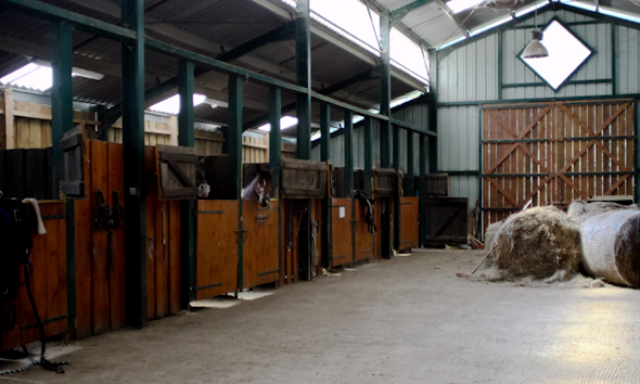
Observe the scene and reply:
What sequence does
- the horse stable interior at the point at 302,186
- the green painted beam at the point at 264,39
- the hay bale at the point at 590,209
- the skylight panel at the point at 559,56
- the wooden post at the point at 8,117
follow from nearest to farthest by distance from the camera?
the horse stable interior at the point at 302,186 < the hay bale at the point at 590,209 < the green painted beam at the point at 264,39 < the wooden post at the point at 8,117 < the skylight panel at the point at 559,56

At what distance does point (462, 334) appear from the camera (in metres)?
5.80

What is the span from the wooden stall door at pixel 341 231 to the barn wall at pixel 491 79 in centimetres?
714

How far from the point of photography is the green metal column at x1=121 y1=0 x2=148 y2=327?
628 centimetres

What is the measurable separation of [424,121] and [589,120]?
5031mm

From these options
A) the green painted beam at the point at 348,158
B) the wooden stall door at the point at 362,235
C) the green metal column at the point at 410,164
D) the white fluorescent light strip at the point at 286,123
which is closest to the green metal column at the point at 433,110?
the green metal column at the point at 410,164

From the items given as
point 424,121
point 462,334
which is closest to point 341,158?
point 424,121

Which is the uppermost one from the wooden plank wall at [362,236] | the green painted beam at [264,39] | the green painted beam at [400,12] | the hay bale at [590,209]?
the green painted beam at [400,12]

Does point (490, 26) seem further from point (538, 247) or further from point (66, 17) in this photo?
point (66, 17)

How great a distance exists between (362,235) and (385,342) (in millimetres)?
7034

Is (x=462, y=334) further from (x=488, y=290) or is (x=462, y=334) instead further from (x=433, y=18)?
(x=433, y=18)

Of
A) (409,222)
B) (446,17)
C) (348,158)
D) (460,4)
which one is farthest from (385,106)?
(460,4)

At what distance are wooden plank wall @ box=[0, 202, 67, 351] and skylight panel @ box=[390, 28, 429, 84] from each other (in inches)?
460

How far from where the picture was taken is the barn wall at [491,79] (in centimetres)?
1638

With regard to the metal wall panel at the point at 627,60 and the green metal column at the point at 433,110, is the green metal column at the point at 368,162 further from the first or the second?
the metal wall panel at the point at 627,60
